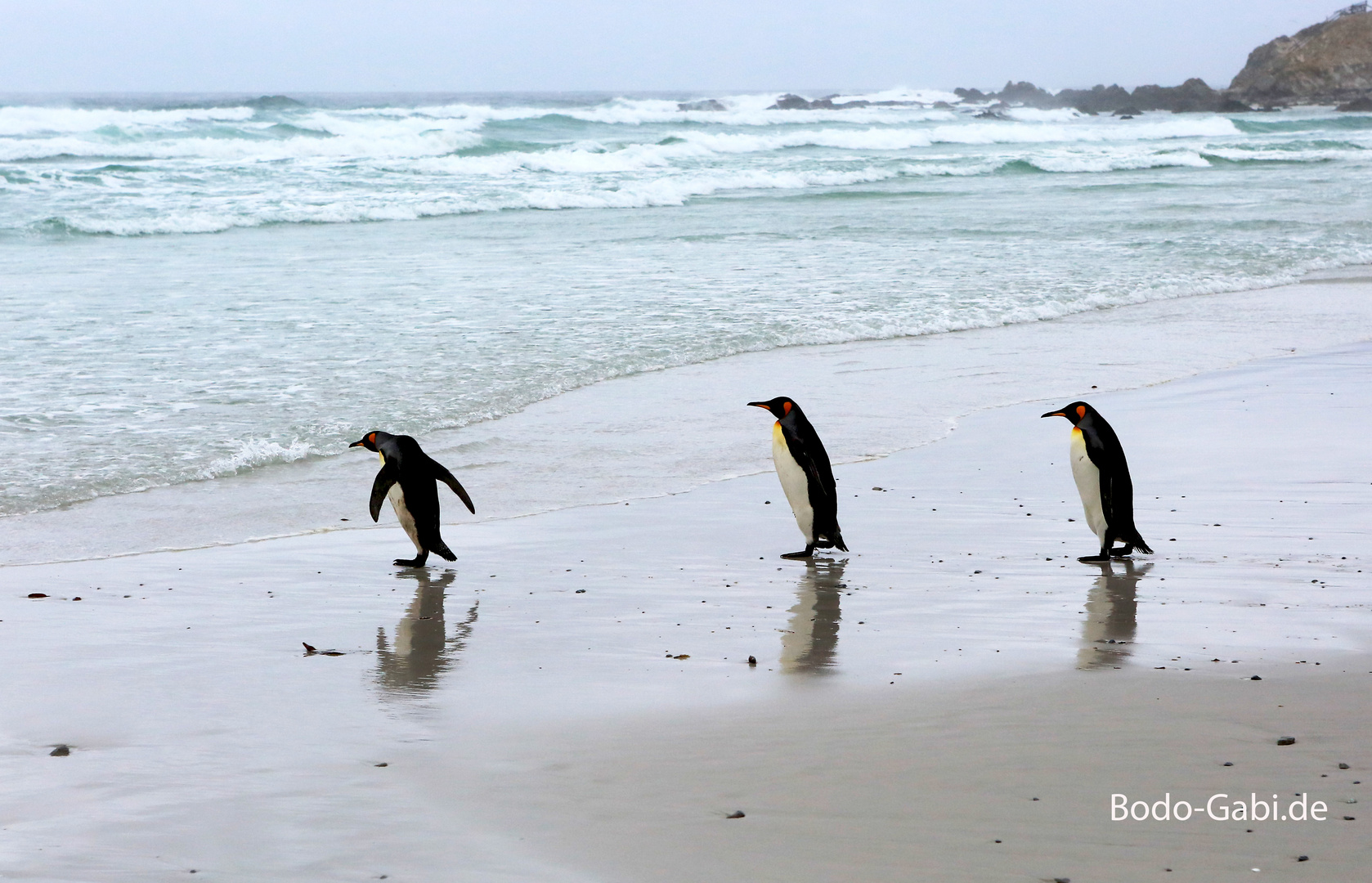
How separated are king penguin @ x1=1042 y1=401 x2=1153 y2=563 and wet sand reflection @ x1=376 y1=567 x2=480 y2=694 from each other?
2109mm

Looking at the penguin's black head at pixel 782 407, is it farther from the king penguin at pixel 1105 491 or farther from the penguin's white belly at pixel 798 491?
the king penguin at pixel 1105 491

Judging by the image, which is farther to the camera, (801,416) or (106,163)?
(106,163)

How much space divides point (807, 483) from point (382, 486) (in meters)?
1.55

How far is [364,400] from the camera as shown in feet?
23.4

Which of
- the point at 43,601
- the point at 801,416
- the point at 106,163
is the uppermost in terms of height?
the point at 106,163

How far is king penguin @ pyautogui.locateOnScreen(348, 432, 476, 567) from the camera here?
15.0 ft

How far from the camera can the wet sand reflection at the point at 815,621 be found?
135 inches

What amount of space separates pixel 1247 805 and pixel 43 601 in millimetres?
3456

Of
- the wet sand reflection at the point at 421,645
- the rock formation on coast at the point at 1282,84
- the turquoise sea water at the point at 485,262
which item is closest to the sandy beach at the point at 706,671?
the wet sand reflection at the point at 421,645

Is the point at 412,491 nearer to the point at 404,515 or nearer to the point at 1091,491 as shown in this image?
the point at 404,515

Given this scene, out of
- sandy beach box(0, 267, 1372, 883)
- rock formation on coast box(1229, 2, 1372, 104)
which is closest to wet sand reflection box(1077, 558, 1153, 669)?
sandy beach box(0, 267, 1372, 883)

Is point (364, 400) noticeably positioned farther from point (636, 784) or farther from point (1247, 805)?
point (1247, 805)

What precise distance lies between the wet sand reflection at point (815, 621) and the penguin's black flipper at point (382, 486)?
154 cm

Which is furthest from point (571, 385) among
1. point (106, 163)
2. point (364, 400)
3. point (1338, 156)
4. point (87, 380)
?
point (1338, 156)
